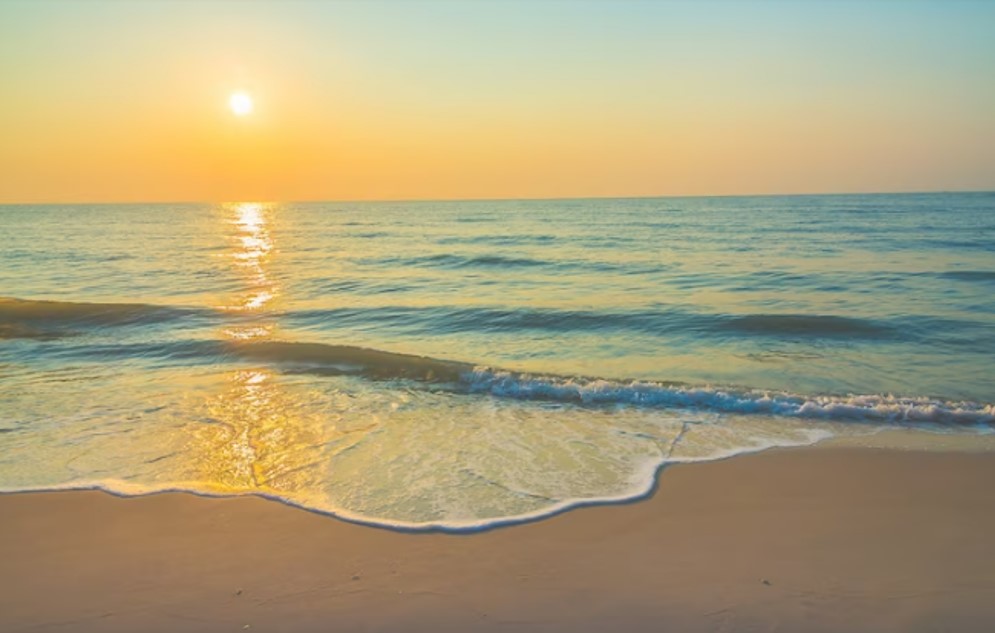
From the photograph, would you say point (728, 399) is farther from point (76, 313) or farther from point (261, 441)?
point (76, 313)

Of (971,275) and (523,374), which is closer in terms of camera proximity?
(523,374)

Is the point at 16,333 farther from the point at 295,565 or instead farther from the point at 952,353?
the point at 952,353

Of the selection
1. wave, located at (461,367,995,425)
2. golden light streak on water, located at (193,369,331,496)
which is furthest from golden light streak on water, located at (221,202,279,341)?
wave, located at (461,367,995,425)

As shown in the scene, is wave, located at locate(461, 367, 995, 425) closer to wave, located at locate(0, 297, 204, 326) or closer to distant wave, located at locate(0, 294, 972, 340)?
distant wave, located at locate(0, 294, 972, 340)

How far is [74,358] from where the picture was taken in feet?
42.3

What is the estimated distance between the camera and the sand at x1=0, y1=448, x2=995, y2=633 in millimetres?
4066

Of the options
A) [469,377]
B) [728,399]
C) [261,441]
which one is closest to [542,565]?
[261,441]

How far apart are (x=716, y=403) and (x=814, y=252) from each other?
23.0 meters

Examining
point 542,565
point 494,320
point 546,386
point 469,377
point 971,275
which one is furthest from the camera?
point 971,275

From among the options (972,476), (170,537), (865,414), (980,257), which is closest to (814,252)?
(980,257)

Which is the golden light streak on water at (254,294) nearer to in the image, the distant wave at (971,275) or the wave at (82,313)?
the wave at (82,313)

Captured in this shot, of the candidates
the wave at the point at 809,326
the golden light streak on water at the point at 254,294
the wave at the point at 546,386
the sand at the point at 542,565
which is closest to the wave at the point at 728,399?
the wave at the point at 546,386

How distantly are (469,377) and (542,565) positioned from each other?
6.23 m

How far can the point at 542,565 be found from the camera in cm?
467
